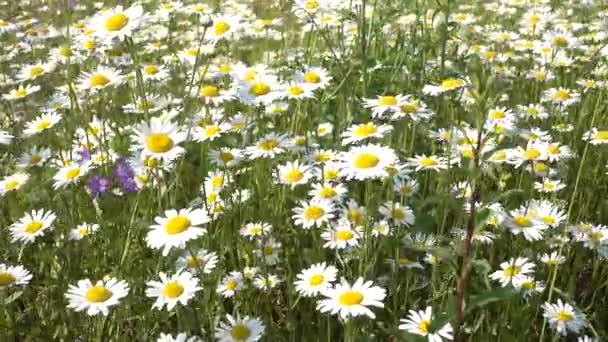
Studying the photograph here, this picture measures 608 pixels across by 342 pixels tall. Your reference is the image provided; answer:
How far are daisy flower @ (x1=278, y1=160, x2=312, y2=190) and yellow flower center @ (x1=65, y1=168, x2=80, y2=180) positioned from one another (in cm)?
81

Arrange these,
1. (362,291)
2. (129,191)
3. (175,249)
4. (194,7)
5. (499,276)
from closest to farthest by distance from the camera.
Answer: (362,291), (175,249), (499,276), (129,191), (194,7)

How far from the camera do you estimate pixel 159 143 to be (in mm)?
2043

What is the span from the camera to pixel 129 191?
8.48 feet

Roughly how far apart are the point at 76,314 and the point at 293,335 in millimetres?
734

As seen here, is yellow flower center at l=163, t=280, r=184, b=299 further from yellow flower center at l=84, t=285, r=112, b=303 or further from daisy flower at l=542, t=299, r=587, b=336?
daisy flower at l=542, t=299, r=587, b=336

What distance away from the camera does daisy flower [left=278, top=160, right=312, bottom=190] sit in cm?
241

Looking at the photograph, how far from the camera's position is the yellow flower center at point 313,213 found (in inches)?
87.1

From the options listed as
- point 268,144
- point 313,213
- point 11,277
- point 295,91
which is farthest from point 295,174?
point 11,277

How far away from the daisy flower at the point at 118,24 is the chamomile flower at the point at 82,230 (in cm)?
69

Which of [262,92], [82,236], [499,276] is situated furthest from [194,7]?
[499,276]

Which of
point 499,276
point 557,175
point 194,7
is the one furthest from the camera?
point 194,7

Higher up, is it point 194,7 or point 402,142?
point 194,7

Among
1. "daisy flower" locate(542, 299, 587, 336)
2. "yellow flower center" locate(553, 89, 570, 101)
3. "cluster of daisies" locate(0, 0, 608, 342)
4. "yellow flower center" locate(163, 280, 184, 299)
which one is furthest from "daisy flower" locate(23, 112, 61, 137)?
"yellow flower center" locate(553, 89, 570, 101)

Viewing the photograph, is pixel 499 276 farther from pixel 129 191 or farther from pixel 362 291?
pixel 129 191
